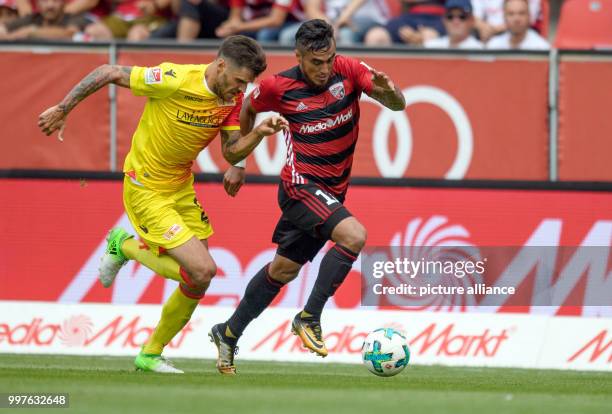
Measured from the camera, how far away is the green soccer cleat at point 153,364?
31.1 feet

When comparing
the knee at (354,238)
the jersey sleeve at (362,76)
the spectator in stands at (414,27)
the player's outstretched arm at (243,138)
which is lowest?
the spectator in stands at (414,27)

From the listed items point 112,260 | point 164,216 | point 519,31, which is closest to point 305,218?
point 164,216

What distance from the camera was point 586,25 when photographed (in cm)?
1394

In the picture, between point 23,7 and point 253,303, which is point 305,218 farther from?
point 23,7

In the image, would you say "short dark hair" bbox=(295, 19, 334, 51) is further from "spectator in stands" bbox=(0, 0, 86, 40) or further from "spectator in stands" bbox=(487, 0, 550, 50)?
"spectator in stands" bbox=(0, 0, 86, 40)

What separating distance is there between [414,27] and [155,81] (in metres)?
5.85

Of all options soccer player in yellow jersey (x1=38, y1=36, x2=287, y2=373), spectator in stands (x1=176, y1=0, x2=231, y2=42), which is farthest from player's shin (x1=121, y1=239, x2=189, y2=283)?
spectator in stands (x1=176, y1=0, x2=231, y2=42)

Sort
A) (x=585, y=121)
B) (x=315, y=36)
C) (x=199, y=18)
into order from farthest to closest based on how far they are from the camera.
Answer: (x=199, y=18) → (x=585, y=121) → (x=315, y=36)

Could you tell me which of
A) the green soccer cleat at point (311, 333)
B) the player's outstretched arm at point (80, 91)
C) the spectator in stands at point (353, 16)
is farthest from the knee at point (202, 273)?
the spectator in stands at point (353, 16)

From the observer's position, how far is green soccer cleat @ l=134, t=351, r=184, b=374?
948 centimetres

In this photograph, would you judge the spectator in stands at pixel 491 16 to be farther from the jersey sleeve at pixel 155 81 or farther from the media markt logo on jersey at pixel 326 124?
the jersey sleeve at pixel 155 81

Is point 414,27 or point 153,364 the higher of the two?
point 414,27

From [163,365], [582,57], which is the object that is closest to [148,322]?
[163,365]

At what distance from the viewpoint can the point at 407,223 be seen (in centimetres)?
1158
